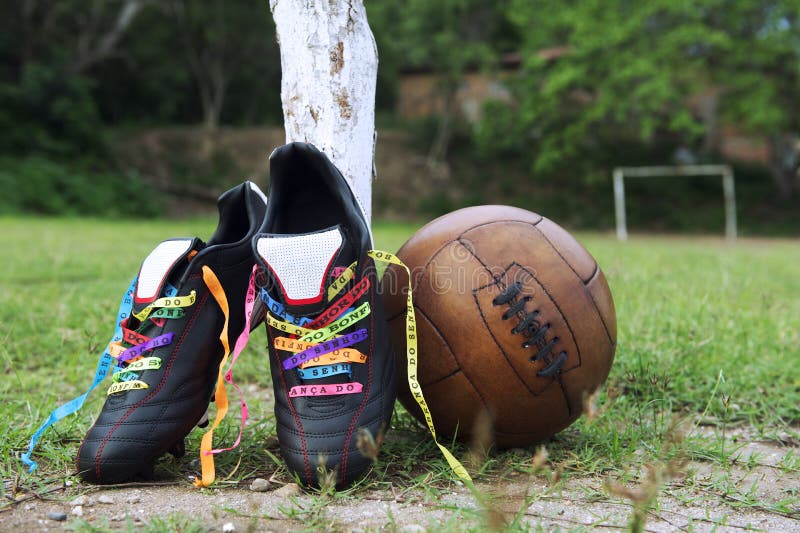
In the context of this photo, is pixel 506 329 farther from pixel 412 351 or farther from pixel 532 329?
pixel 412 351

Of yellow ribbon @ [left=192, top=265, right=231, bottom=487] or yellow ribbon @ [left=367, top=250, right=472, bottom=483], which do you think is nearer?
yellow ribbon @ [left=192, top=265, right=231, bottom=487]

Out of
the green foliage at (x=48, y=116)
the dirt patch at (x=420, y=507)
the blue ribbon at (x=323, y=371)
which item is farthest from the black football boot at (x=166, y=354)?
the green foliage at (x=48, y=116)

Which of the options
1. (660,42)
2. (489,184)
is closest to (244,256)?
(660,42)

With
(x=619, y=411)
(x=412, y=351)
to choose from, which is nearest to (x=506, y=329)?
(x=412, y=351)

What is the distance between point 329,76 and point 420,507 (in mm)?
1651

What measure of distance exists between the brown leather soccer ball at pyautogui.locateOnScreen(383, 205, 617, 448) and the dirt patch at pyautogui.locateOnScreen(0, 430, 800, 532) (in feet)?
0.85

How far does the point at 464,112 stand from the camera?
95.7ft

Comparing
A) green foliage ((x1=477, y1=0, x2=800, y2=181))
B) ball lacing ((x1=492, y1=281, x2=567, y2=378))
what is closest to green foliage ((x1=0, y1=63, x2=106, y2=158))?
green foliage ((x1=477, y1=0, x2=800, y2=181))

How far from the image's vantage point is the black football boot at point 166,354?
2.11m

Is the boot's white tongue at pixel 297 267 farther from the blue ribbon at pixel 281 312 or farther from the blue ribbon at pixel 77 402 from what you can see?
the blue ribbon at pixel 77 402

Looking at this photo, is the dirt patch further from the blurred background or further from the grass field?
the blurred background

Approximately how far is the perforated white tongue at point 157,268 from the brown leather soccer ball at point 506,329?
2.57ft

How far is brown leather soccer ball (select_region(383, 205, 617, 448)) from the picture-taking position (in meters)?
2.30

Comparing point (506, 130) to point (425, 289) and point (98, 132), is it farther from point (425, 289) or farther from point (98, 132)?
point (425, 289)
